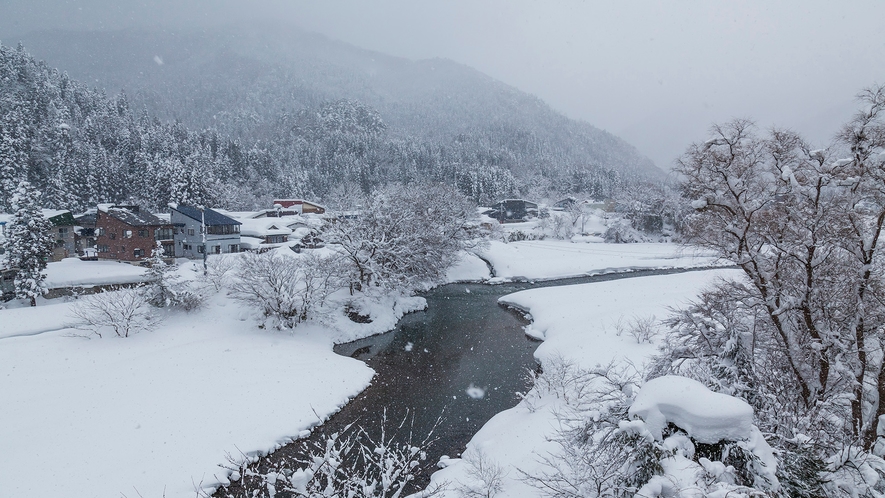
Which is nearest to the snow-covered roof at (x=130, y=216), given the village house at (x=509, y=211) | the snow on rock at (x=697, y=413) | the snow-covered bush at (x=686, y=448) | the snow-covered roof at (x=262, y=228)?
the snow-covered roof at (x=262, y=228)

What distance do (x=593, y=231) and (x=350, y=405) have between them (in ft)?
201

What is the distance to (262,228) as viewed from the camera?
172ft

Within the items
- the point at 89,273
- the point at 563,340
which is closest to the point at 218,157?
the point at 89,273

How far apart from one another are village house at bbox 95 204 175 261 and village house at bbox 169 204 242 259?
3527 millimetres

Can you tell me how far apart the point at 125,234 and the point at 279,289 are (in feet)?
90.2

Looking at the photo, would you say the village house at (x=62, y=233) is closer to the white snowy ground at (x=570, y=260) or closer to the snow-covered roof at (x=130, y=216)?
the snow-covered roof at (x=130, y=216)

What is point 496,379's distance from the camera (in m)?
18.6

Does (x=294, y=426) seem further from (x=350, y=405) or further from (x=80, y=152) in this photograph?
(x=80, y=152)

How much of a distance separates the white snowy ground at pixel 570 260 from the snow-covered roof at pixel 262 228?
26.7 m

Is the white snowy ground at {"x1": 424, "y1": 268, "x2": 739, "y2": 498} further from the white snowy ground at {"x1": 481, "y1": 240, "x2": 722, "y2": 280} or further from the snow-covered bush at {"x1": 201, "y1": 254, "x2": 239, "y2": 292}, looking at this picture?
the snow-covered bush at {"x1": 201, "y1": 254, "x2": 239, "y2": 292}

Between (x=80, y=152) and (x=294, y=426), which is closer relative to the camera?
(x=294, y=426)

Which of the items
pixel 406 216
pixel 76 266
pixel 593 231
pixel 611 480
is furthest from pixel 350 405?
pixel 593 231

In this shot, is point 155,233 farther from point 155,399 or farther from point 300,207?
point 155,399

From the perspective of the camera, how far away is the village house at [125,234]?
39125 millimetres
